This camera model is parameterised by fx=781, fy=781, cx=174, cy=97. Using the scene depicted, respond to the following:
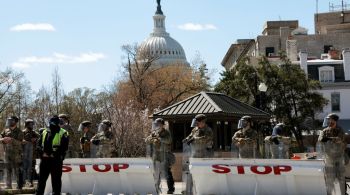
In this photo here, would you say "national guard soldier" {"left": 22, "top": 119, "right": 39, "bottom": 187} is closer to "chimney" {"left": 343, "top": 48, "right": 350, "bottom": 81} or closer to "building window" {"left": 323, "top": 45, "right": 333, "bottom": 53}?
"chimney" {"left": 343, "top": 48, "right": 350, "bottom": 81}

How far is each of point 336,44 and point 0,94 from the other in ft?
112

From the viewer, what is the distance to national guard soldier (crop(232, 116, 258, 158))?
18750 millimetres

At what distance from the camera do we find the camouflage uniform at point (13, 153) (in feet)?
69.9

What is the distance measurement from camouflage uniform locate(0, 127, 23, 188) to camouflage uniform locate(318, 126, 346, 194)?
8925 millimetres

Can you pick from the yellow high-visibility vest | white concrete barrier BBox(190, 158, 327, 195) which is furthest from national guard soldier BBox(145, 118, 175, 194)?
the yellow high-visibility vest

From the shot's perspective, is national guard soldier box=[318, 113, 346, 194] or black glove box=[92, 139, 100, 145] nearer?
national guard soldier box=[318, 113, 346, 194]

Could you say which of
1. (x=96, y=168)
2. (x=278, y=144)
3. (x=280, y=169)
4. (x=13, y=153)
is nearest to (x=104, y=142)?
(x=96, y=168)

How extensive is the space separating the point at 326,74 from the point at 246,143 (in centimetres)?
5047

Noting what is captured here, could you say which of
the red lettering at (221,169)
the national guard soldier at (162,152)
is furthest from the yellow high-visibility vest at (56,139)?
the national guard soldier at (162,152)

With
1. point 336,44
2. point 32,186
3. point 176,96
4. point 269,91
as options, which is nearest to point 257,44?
point 336,44

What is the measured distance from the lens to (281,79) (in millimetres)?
54875

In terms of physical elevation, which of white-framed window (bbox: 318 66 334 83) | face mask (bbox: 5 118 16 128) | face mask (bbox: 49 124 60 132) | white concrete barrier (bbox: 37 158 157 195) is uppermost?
white-framed window (bbox: 318 66 334 83)

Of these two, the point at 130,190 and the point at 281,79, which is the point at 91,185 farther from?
the point at 281,79

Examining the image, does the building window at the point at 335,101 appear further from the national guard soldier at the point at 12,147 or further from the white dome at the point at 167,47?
the white dome at the point at 167,47
